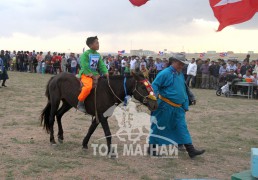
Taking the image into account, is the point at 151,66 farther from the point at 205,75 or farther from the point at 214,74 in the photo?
the point at 214,74

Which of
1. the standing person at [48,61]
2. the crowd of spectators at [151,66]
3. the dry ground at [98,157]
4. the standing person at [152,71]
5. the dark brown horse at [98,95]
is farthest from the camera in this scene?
the standing person at [48,61]

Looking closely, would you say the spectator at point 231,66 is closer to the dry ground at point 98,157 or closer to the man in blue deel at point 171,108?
the dry ground at point 98,157

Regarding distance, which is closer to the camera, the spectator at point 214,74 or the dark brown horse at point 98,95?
the dark brown horse at point 98,95

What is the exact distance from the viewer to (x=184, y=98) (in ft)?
21.0

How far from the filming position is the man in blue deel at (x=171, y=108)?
20.6 feet

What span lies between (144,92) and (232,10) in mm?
2596

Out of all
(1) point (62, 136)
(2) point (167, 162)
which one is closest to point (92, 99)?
(1) point (62, 136)

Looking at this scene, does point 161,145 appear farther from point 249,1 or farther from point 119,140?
point 249,1

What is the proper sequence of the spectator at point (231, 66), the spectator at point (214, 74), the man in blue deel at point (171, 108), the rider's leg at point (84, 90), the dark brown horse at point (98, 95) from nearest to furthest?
the dark brown horse at point (98, 95) < the man in blue deel at point (171, 108) < the rider's leg at point (84, 90) < the spectator at point (231, 66) < the spectator at point (214, 74)

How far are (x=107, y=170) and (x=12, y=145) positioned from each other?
2202 mm

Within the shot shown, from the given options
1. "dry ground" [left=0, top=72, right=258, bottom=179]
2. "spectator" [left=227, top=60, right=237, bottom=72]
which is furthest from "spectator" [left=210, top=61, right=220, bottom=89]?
"dry ground" [left=0, top=72, right=258, bottom=179]

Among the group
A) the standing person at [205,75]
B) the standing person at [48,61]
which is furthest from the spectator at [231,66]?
the standing person at [48,61]

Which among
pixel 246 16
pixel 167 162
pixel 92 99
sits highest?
pixel 246 16

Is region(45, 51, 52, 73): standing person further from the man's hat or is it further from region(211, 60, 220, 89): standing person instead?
the man's hat
